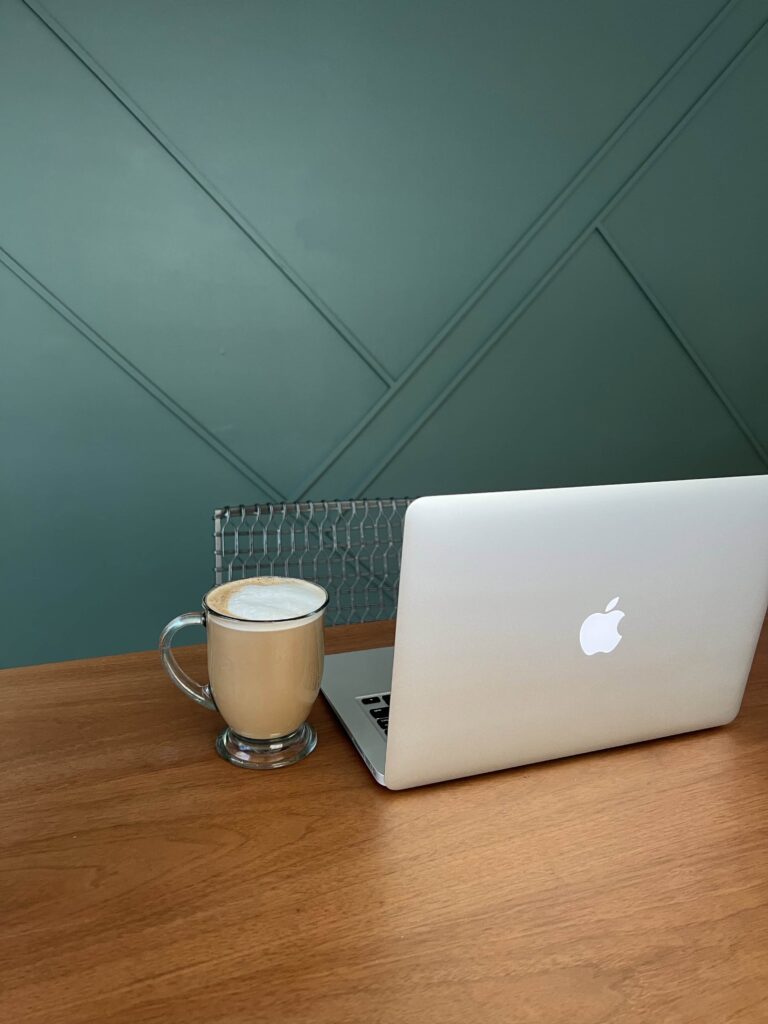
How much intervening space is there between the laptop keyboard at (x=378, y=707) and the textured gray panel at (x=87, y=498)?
1.25 m

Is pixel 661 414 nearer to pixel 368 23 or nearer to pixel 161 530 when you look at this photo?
pixel 368 23

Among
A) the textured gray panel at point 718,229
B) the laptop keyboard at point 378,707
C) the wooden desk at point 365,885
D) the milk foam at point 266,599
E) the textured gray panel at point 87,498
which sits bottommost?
the textured gray panel at point 87,498

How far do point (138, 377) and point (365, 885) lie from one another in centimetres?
153

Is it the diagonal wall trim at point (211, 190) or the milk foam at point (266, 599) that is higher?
the diagonal wall trim at point (211, 190)

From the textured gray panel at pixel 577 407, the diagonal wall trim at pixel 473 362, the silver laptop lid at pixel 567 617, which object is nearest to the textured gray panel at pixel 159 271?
the diagonal wall trim at pixel 473 362

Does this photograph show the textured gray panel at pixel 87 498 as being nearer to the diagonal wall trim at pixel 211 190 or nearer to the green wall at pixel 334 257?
the green wall at pixel 334 257

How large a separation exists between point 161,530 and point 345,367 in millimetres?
618

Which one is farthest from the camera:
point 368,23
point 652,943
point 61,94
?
point 368,23

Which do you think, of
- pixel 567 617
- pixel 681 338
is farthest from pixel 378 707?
pixel 681 338

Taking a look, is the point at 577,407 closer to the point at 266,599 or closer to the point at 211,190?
the point at 211,190

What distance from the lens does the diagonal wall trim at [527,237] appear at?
2.04m

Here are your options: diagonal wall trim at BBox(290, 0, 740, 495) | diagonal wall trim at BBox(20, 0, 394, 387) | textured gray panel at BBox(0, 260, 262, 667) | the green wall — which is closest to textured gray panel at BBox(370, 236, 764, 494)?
the green wall

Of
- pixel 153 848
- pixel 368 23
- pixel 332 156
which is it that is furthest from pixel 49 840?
pixel 368 23

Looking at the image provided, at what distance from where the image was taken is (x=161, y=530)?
1.92 m
